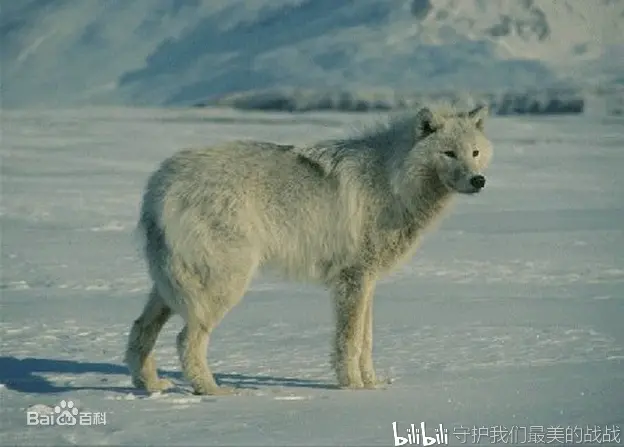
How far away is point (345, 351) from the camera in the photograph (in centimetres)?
629

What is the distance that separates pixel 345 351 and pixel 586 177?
42.1 feet

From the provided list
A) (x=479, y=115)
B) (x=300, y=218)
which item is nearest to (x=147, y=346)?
(x=300, y=218)

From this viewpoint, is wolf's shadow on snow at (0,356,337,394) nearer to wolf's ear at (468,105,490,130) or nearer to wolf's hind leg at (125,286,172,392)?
wolf's hind leg at (125,286,172,392)

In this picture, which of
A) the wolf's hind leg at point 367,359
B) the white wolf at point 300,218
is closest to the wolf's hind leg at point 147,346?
the white wolf at point 300,218

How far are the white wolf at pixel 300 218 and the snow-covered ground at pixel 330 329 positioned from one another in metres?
0.37

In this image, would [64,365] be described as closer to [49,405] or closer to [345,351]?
[49,405]

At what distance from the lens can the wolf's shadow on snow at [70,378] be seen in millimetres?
6055

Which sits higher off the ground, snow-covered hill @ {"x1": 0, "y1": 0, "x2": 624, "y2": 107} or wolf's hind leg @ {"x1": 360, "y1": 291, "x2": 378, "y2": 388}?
snow-covered hill @ {"x1": 0, "y1": 0, "x2": 624, "y2": 107}

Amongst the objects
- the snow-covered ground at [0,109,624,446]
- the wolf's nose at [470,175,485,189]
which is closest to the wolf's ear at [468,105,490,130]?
the wolf's nose at [470,175,485,189]

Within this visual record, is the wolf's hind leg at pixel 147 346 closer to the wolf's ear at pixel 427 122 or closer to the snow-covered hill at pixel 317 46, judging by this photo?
the wolf's ear at pixel 427 122

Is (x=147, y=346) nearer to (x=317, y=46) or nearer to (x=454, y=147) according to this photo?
(x=454, y=147)

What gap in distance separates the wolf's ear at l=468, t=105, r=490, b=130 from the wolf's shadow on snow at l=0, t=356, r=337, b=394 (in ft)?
6.10

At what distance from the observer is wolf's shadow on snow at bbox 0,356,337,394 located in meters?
6.05

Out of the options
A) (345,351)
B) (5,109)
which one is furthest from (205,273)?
(5,109)
